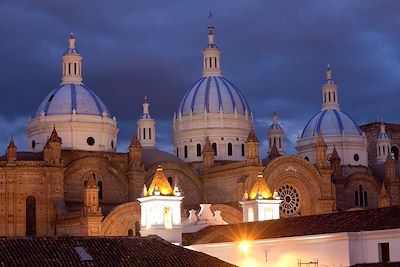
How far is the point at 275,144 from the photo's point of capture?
3516 inches

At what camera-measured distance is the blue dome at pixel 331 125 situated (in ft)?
282

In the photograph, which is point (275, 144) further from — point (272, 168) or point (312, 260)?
point (312, 260)

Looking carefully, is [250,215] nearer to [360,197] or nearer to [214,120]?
[214,120]

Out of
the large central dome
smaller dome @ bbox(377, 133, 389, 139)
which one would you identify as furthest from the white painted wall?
smaller dome @ bbox(377, 133, 389, 139)

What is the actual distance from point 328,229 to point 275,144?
43306mm

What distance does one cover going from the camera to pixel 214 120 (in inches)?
3041

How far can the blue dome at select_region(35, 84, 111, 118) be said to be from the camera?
230 ft

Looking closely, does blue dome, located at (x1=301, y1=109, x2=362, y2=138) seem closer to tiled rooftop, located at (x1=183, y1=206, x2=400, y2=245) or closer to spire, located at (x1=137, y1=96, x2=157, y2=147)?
spire, located at (x1=137, y1=96, x2=157, y2=147)

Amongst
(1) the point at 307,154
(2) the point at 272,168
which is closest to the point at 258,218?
(2) the point at 272,168

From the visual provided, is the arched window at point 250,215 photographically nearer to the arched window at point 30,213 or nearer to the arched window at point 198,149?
the arched window at point 30,213

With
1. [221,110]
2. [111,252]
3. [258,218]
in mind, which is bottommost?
[111,252]

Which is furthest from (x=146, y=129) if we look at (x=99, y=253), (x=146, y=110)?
(x=99, y=253)

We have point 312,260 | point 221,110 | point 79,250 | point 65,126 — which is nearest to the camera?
point 79,250

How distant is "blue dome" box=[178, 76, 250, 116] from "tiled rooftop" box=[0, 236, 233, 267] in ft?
123
